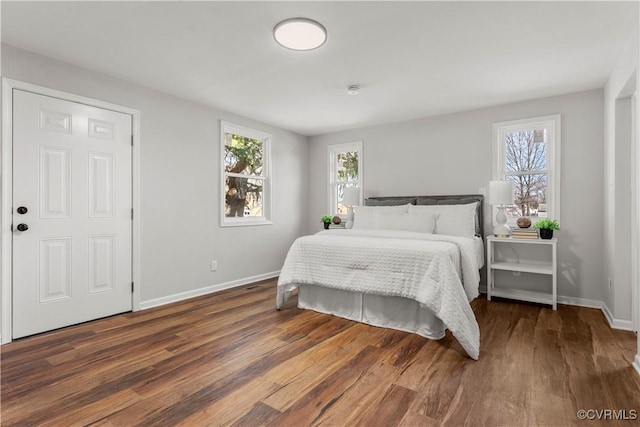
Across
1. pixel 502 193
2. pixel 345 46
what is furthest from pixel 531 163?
pixel 345 46

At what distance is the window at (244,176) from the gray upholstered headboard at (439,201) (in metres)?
1.63

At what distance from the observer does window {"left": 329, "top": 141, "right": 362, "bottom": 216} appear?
536cm

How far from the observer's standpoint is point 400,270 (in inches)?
107

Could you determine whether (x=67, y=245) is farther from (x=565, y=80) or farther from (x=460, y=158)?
(x=565, y=80)

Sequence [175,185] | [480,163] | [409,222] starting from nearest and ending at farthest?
1. [175,185]
2. [409,222]
3. [480,163]

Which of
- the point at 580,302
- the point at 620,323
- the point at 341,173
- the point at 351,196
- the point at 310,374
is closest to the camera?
the point at 310,374

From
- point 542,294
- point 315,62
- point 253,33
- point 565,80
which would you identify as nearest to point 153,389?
point 253,33

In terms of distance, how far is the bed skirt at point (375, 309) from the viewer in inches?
105

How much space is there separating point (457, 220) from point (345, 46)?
7.52 ft

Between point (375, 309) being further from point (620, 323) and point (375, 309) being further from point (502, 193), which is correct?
point (620, 323)

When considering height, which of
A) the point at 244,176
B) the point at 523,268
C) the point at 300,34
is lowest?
the point at 523,268

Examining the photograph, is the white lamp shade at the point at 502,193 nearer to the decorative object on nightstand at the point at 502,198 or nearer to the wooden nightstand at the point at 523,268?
the decorative object on nightstand at the point at 502,198
